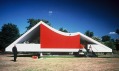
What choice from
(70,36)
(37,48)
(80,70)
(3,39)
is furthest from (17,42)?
(3,39)

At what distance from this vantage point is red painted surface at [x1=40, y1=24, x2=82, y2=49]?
26.7 m

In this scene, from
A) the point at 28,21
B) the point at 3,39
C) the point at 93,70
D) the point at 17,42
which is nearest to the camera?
the point at 93,70

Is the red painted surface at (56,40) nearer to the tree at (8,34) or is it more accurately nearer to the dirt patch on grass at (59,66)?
the dirt patch on grass at (59,66)

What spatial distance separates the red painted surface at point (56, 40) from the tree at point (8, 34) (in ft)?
96.8

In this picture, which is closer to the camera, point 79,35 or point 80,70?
point 80,70

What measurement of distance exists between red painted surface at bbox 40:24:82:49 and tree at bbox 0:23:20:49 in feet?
96.8

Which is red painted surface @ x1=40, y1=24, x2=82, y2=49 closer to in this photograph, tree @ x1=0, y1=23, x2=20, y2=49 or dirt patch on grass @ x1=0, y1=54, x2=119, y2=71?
dirt patch on grass @ x1=0, y1=54, x2=119, y2=71

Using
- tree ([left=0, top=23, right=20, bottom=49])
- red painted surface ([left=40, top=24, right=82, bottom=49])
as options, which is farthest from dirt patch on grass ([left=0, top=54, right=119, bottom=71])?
tree ([left=0, top=23, right=20, bottom=49])

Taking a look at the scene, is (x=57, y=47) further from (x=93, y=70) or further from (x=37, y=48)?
(x=93, y=70)

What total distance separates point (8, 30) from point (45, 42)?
33.4 m

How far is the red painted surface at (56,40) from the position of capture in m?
26.7

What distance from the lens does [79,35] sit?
2698 centimetres

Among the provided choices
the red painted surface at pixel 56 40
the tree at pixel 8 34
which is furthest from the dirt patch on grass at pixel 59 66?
the tree at pixel 8 34

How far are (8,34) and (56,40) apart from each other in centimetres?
3236
